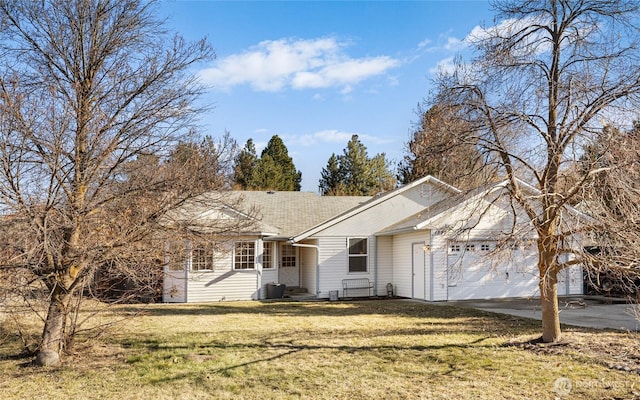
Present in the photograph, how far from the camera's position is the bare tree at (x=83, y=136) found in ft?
23.7

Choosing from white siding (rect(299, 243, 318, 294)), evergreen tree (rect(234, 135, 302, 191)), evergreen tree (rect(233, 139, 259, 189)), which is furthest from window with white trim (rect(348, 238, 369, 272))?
evergreen tree (rect(233, 139, 259, 189))

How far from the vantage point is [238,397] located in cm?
635

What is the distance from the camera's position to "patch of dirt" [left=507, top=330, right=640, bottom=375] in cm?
787

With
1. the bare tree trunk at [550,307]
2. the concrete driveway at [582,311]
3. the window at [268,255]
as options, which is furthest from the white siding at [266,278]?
the bare tree trunk at [550,307]

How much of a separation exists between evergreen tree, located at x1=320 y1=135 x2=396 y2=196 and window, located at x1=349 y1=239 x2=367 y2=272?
73.2 feet

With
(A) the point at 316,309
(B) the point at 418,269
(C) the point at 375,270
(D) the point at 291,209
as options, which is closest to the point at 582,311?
(B) the point at 418,269

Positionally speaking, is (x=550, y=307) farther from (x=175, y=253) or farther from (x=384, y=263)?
(x=384, y=263)

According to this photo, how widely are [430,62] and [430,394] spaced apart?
23.5ft

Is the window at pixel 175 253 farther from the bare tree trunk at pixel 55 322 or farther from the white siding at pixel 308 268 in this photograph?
the white siding at pixel 308 268

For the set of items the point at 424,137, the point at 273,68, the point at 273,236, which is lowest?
the point at 273,236

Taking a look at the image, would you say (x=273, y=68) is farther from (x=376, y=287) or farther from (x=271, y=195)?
(x=271, y=195)

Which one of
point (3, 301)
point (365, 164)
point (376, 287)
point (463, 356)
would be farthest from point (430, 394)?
point (365, 164)

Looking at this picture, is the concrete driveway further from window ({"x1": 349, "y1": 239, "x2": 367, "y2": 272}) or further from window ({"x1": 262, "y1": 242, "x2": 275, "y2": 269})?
window ({"x1": 262, "y1": 242, "x2": 275, "y2": 269})

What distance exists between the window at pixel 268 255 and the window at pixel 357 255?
317cm
